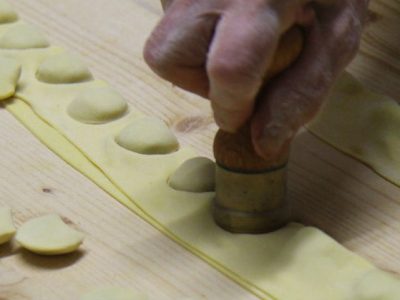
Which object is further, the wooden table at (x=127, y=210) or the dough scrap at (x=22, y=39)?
the dough scrap at (x=22, y=39)

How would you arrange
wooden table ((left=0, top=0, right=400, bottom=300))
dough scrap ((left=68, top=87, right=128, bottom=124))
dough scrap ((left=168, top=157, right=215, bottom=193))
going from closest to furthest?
1. wooden table ((left=0, top=0, right=400, bottom=300))
2. dough scrap ((left=168, top=157, right=215, bottom=193))
3. dough scrap ((left=68, top=87, right=128, bottom=124))

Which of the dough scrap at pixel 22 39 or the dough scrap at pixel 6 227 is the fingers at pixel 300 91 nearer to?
the dough scrap at pixel 6 227

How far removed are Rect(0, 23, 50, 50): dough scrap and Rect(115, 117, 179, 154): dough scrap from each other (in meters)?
0.26

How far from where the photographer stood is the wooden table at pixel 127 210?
1.06 meters

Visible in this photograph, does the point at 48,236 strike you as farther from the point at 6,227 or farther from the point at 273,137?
the point at 273,137

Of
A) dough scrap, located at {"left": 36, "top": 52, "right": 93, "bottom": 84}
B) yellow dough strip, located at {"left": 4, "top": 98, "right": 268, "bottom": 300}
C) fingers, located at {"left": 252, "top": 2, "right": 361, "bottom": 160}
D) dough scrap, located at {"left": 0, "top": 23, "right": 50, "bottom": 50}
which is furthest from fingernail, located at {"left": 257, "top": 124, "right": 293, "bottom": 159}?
dough scrap, located at {"left": 0, "top": 23, "right": 50, "bottom": 50}

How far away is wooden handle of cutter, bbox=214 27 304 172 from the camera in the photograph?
1.04m

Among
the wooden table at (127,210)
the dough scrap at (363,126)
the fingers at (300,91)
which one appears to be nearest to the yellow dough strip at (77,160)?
the wooden table at (127,210)

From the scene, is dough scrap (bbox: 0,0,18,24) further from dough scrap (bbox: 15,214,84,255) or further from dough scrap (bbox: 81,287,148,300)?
dough scrap (bbox: 81,287,148,300)

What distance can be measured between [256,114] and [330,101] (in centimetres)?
32

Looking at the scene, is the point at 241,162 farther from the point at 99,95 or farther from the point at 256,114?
the point at 99,95

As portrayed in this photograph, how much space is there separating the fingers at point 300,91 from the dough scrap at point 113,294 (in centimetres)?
18

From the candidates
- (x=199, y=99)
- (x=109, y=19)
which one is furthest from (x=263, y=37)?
(x=109, y=19)

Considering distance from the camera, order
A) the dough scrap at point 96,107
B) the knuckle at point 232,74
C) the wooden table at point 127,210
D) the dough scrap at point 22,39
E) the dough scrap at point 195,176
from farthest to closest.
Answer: the dough scrap at point 22,39 < the dough scrap at point 96,107 < the dough scrap at point 195,176 < the wooden table at point 127,210 < the knuckle at point 232,74
